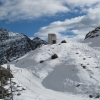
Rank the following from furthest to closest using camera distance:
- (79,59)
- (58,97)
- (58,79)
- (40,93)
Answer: (79,59) < (58,79) < (40,93) < (58,97)

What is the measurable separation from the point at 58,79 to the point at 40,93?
5.95 meters

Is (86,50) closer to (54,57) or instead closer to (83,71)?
(54,57)

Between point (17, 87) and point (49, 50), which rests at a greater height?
point (49, 50)

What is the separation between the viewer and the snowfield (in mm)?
28000

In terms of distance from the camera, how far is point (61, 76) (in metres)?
34.4

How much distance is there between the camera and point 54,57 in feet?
142

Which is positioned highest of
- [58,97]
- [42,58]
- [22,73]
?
[42,58]

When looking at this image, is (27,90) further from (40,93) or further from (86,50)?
(86,50)

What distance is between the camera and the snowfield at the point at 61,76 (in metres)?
28.0

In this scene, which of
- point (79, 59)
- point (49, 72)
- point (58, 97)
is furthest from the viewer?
point (79, 59)

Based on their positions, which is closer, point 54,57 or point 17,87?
point 17,87

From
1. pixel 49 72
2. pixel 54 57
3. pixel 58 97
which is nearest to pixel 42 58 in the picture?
pixel 54 57

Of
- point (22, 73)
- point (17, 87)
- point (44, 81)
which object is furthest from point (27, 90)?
point (22, 73)

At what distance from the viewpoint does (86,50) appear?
157ft
